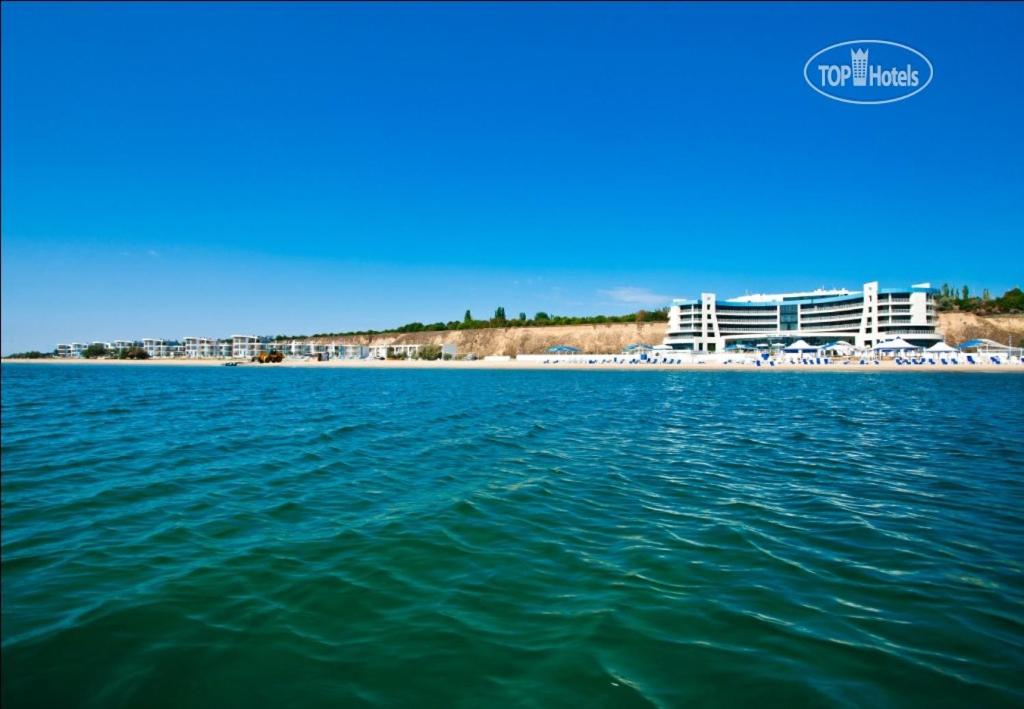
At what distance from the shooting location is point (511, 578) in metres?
5.98

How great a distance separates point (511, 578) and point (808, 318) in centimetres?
13167

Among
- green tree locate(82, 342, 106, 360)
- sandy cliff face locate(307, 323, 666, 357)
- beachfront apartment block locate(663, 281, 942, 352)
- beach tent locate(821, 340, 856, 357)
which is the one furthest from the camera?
green tree locate(82, 342, 106, 360)

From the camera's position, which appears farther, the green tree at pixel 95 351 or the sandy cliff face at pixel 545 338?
the green tree at pixel 95 351

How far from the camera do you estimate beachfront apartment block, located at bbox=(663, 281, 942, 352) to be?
102m

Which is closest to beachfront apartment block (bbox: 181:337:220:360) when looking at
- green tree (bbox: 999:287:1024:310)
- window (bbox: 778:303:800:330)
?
window (bbox: 778:303:800:330)

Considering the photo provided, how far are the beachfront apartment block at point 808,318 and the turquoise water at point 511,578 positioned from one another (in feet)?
345

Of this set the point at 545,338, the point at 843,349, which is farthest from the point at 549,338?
the point at 843,349

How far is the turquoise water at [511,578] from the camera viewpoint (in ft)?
13.3

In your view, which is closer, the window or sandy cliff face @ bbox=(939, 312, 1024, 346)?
sandy cliff face @ bbox=(939, 312, 1024, 346)

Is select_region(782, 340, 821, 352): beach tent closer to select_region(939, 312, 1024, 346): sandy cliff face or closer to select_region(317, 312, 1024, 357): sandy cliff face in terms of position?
select_region(939, 312, 1024, 346): sandy cliff face

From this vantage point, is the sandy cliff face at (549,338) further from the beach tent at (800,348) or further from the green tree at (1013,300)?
the green tree at (1013,300)

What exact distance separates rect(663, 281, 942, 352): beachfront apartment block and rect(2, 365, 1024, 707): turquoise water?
105197mm

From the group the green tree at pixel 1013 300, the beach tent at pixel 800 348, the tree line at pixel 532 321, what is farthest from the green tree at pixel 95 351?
the green tree at pixel 1013 300

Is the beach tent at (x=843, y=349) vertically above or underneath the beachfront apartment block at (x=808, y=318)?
underneath
